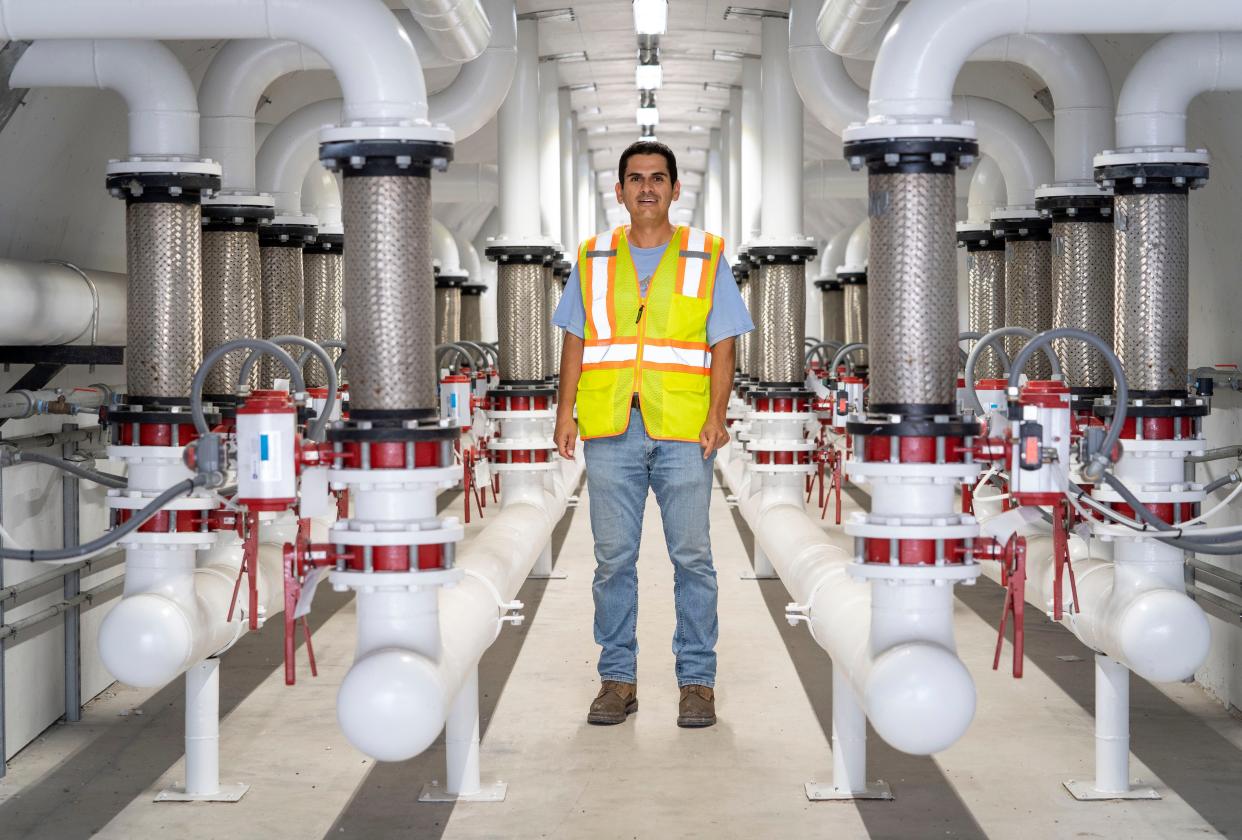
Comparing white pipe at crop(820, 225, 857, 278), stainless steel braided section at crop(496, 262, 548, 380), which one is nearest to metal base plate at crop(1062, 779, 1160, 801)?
stainless steel braided section at crop(496, 262, 548, 380)

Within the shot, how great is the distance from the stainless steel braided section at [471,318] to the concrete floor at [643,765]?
8517 millimetres

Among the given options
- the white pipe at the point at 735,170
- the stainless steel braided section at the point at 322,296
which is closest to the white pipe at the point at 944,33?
the stainless steel braided section at the point at 322,296

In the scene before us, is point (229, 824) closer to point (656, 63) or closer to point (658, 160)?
point (658, 160)

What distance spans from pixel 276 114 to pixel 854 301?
5.23 m

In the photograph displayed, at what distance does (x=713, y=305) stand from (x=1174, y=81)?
53.1 inches

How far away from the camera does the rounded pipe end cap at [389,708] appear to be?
3020 millimetres

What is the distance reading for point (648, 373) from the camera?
4027 millimetres

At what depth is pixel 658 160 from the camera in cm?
407

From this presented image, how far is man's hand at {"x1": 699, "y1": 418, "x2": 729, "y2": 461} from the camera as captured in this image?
3.99 metres

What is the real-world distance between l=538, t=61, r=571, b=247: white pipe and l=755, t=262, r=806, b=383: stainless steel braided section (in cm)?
217

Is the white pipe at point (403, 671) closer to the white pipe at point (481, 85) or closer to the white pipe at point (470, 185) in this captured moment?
the white pipe at point (481, 85)

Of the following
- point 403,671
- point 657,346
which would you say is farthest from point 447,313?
point 403,671

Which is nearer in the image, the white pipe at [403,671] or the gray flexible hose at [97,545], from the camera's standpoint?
the white pipe at [403,671]

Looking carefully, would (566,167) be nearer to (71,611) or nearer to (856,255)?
(856,255)
